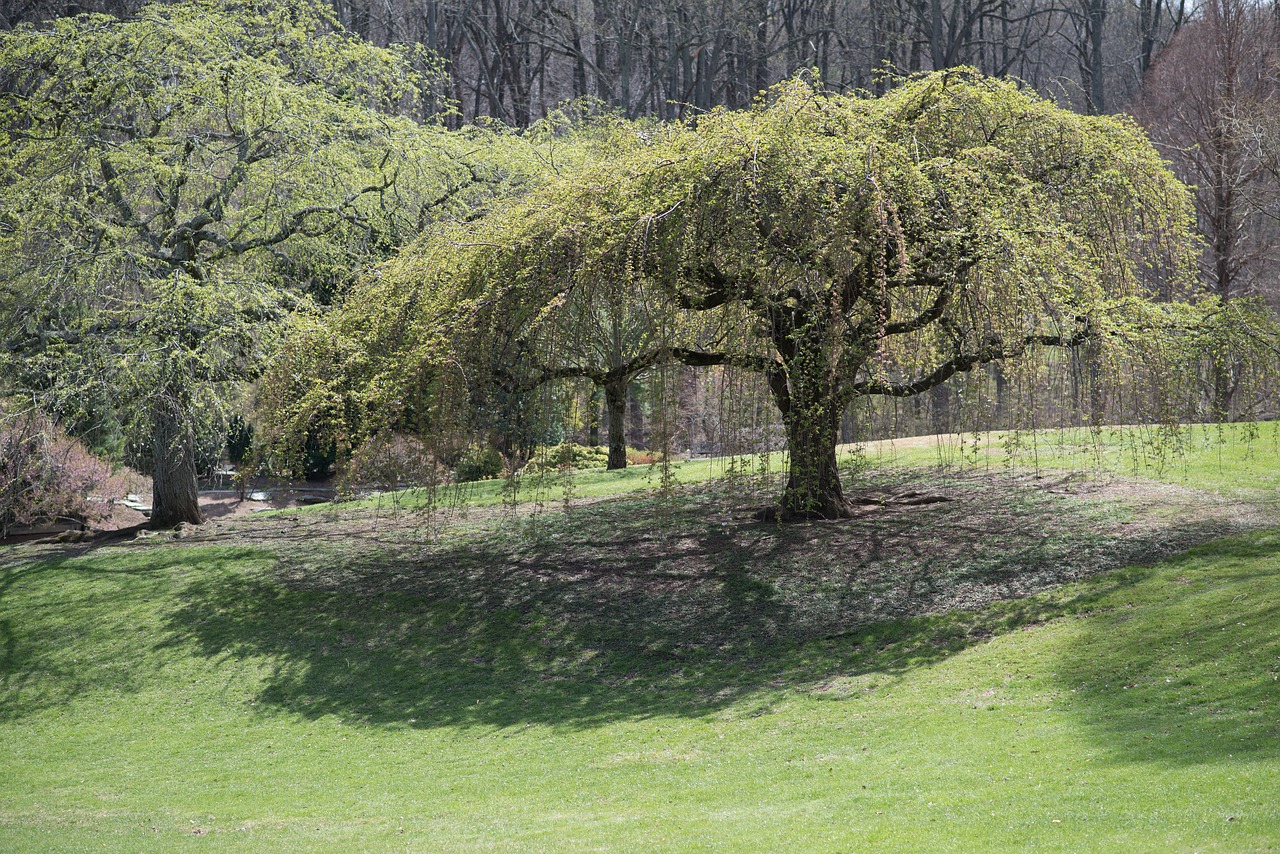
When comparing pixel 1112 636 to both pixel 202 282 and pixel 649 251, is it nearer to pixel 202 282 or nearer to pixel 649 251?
pixel 649 251

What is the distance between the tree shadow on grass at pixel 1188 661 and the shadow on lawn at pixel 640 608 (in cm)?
60

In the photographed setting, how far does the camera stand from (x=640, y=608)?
1229cm

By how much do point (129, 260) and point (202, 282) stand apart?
3.38ft

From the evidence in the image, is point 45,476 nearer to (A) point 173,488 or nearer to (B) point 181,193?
(A) point 173,488

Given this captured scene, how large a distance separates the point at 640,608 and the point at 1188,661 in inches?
219

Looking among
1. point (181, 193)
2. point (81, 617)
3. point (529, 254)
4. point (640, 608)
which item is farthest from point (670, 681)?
point (181, 193)

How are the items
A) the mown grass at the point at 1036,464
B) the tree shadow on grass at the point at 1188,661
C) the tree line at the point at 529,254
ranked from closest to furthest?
the tree shadow on grass at the point at 1188,661, the tree line at the point at 529,254, the mown grass at the point at 1036,464

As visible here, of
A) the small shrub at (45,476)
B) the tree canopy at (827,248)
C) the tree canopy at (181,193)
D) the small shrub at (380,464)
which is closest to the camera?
the tree canopy at (827,248)

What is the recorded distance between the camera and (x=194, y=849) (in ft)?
23.7

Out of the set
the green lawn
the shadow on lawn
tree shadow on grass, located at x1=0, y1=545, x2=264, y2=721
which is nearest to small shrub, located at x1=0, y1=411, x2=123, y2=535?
the green lawn

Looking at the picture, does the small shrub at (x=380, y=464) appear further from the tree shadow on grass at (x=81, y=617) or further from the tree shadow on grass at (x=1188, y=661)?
the tree shadow on grass at (x=1188, y=661)

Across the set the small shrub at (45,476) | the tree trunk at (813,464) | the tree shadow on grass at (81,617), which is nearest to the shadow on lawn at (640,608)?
the tree trunk at (813,464)

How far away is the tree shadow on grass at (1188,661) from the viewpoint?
707 centimetres

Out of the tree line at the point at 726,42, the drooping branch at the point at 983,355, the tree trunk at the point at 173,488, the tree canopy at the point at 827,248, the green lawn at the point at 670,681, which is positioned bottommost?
the green lawn at the point at 670,681
